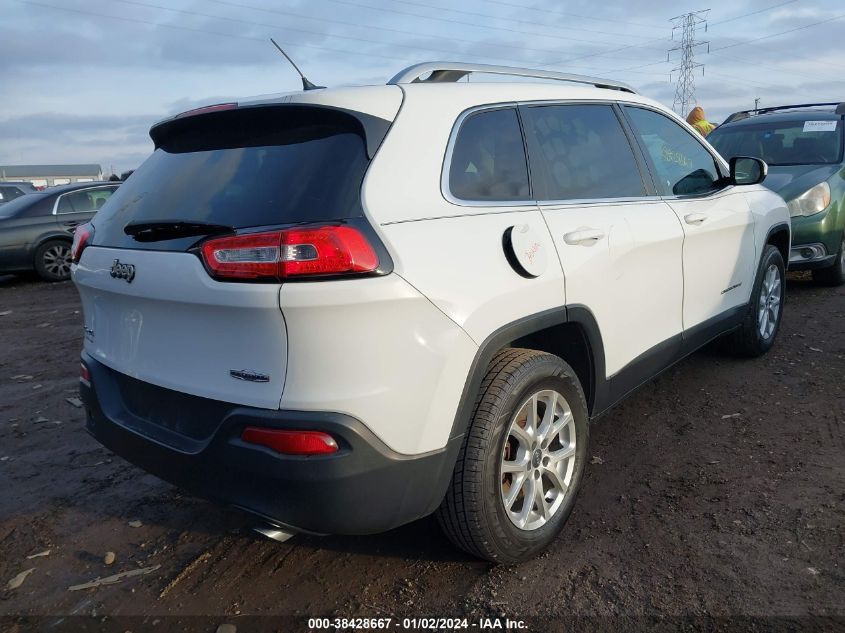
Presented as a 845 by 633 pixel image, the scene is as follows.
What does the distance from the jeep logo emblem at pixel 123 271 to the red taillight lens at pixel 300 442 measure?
766 millimetres

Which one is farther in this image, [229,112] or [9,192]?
[9,192]

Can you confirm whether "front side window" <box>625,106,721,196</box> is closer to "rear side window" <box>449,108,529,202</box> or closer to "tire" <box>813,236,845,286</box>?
"rear side window" <box>449,108,529,202</box>

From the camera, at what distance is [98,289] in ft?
8.55

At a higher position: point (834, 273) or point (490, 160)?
point (490, 160)

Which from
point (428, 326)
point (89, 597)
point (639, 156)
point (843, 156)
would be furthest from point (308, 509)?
point (843, 156)

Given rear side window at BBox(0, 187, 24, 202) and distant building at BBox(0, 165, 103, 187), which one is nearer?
rear side window at BBox(0, 187, 24, 202)

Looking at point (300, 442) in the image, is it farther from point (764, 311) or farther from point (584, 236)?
point (764, 311)

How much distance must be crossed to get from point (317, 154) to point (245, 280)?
1.59 feet

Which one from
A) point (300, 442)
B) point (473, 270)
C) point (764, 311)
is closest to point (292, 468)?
point (300, 442)

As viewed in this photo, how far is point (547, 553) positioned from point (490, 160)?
1533 mm

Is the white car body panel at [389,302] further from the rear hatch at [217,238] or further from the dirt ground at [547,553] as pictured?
the dirt ground at [547,553]

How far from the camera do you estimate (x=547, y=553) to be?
2.75 meters

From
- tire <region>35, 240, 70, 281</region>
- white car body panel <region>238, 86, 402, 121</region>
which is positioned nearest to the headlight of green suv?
white car body panel <region>238, 86, 402, 121</region>

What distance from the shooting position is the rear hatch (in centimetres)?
209
